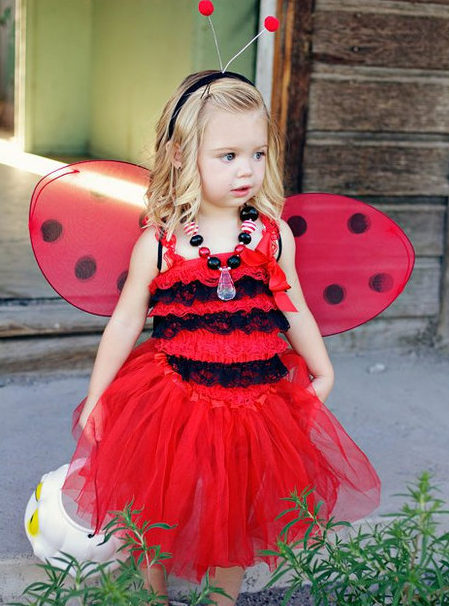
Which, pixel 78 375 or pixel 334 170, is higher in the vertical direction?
pixel 334 170

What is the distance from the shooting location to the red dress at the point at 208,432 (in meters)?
2.02

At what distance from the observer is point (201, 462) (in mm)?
2025

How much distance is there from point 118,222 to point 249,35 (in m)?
1.68

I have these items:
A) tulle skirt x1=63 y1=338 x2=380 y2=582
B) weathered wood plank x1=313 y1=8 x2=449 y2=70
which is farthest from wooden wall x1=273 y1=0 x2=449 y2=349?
tulle skirt x1=63 y1=338 x2=380 y2=582

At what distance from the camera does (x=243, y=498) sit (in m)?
2.05

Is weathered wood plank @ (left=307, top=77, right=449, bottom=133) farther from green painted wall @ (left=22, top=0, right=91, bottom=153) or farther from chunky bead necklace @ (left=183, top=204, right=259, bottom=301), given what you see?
green painted wall @ (left=22, top=0, right=91, bottom=153)

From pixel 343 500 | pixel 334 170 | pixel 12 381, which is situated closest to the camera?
pixel 343 500

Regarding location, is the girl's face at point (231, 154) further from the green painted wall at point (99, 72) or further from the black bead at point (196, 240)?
the green painted wall at point (99, 72)

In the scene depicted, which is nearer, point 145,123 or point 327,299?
point 327,299

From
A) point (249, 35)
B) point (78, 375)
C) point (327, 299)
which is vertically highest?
point (249, 35)

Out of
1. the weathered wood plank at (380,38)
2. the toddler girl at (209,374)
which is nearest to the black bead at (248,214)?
the toddler girl at (209,374)

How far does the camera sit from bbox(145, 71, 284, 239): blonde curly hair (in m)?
2.00

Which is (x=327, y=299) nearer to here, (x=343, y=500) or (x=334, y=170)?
(x=343, y=500)

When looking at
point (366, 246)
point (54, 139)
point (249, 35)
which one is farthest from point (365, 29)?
point (54, 139)
